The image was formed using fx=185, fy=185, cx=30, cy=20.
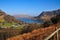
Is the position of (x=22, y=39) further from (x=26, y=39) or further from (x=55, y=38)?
(x=55, y=38)

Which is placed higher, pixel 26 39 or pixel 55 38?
pixel 55 38

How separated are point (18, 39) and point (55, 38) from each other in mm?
13926

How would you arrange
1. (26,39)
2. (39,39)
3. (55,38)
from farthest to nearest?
(26,39), (39,39), (55,38)

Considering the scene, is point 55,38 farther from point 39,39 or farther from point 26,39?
point 26,39

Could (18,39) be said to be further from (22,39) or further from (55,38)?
(55,38)

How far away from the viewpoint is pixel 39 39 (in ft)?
61.4

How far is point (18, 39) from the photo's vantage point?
74.5 feet

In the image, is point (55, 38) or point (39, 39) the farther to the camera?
point (39, 39)

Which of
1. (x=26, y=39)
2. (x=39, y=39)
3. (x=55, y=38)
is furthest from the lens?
(x=26, y=39)

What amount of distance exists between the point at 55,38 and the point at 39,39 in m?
9.66

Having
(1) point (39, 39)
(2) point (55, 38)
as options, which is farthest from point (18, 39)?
(2) point (55, 38)

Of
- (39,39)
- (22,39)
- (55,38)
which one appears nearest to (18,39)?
(22,39)

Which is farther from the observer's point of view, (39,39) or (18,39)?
(18,39)

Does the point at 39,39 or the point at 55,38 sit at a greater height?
the point at 55,38
